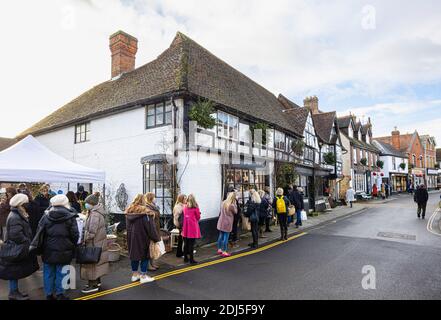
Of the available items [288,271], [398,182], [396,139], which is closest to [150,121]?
[288,271]

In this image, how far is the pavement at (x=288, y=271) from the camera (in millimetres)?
5246

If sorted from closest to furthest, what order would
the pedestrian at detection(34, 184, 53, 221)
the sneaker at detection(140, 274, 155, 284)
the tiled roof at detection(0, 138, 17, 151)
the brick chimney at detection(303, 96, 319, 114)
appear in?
the sneaker at detection(140, 274, 155, 284)
the pedestrian at detection(34, 184, 53, 221)
the brick chimney at detection(303, 96, 319, 114)
the tiled roof at detection(0, 138, 17, 151)

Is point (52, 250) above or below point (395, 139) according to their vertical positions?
below

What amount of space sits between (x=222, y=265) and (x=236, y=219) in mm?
2709

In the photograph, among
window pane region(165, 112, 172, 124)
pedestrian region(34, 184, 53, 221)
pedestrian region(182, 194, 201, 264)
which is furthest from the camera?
window pane region(165, 112, 172, 124)

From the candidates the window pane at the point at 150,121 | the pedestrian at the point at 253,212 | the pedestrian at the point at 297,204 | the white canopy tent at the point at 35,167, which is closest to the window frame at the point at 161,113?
the window pane at the point at 150,121

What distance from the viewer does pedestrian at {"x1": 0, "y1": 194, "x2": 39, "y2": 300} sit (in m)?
4.82

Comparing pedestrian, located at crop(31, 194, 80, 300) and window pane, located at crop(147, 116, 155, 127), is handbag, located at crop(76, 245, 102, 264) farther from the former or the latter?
window pane, located at crop(147, 116, 155, 127)

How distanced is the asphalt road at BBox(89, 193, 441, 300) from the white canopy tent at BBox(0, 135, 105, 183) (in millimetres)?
4891

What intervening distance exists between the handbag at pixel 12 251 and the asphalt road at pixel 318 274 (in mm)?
1655

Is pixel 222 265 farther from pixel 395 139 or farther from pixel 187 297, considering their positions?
Result: pixel 395 139

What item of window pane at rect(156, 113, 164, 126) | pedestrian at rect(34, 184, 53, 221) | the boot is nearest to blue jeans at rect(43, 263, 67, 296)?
the boot


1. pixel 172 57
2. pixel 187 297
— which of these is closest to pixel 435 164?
pixel 172 57
